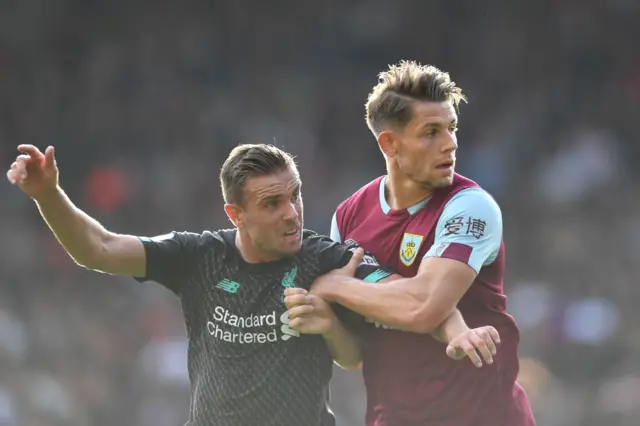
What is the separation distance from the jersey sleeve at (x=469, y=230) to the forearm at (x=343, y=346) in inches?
17.0

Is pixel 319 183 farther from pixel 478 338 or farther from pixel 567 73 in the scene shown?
pixel 478 338

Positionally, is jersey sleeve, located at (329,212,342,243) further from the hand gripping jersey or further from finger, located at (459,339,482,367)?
finger, located at (459,339,482,367)

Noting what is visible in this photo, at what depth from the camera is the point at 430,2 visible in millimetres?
14086

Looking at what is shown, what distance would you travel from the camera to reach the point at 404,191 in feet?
15.3

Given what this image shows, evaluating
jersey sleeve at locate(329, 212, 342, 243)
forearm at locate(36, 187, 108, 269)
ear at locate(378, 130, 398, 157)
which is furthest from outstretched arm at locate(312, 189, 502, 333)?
forearm at locate(36, 187, 108, 269)

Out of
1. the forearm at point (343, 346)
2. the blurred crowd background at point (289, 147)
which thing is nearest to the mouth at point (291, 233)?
the forearm at point (343, 346)

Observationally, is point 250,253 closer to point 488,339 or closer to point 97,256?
point 97,256

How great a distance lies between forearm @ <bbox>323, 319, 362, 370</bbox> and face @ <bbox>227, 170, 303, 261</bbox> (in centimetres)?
34

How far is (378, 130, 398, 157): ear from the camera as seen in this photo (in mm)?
4645

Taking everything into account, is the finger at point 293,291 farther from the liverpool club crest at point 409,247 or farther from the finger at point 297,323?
the liverpool club crest at point 409,247

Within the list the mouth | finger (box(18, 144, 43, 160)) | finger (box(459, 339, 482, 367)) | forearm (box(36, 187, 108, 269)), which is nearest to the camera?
finger (box(459, 339, 482, 367))

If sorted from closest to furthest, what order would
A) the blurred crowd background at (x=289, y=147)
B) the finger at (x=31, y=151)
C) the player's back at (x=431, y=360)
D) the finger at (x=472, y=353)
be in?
the finger at (x=472, y=353) → the finger at (x=31, y=151) → the player's back at (x=431, y=360) → the blurred crowd background at (x=289, y=147)

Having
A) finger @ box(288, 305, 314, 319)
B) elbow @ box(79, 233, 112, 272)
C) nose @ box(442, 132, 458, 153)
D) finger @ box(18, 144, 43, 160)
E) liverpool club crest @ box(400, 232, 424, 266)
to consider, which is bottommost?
finger @ box(288, 305, 314, 319)

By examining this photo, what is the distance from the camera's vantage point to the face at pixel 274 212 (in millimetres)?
4336
